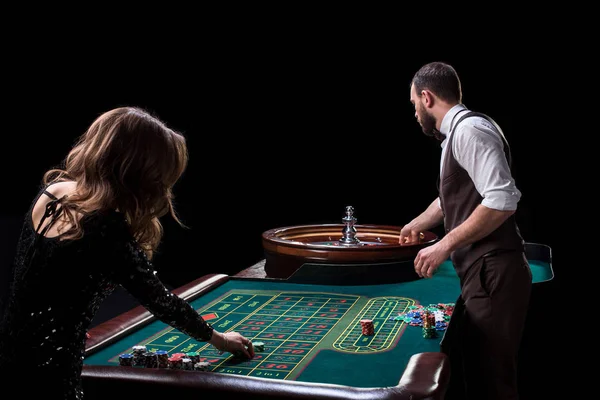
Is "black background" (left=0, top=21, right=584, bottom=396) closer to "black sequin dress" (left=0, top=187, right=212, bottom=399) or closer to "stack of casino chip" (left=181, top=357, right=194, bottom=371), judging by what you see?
"stack of casino chip" (left=181, top=357, right=194, bottom=371)

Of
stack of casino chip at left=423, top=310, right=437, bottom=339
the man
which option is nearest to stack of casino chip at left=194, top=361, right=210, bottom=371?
stack of casino chip at left=423, top=310, right=437, bottom=339

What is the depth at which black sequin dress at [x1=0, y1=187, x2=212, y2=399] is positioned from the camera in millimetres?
1507

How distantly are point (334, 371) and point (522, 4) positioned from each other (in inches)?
156

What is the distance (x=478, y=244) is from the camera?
2637mm

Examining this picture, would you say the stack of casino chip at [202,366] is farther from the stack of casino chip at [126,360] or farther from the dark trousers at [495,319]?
the dark trousers at [495,319]

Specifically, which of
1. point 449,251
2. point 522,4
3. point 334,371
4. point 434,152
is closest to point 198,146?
point 434,152

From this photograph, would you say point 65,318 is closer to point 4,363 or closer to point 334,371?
point 4,363

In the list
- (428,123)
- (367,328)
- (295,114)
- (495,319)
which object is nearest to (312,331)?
(367,328)

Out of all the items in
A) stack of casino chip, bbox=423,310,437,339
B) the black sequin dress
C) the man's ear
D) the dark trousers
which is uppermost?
the man's ear

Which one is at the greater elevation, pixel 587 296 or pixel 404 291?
pixel 404 291

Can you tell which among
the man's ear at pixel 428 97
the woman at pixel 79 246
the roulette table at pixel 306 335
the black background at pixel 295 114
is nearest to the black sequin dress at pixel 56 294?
the woman at pixel 79 246

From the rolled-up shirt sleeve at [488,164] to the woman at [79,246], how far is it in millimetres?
1308

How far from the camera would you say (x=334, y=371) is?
1809 millimetres

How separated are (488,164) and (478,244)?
1.14ft
